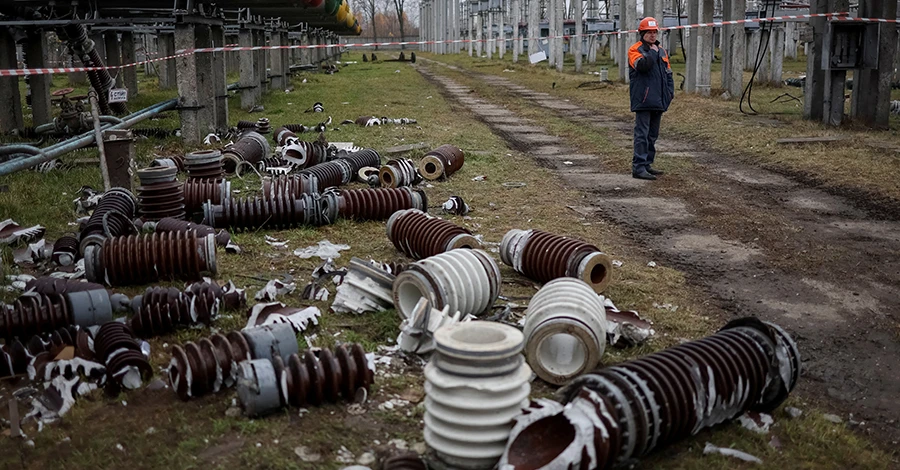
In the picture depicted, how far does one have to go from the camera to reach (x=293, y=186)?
8.85 meters

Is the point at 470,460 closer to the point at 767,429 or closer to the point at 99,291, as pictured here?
the point at 767,429

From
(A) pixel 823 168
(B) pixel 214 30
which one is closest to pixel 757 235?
(A) pixel 823 168

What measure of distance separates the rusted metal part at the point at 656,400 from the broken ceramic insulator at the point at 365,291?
6.83ft

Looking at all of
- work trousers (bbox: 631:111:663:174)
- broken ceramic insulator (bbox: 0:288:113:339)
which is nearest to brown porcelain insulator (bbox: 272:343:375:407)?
broken ceramic insulator (bbox: 0:288:113:339)

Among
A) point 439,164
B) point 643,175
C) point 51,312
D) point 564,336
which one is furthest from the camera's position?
point 643,175

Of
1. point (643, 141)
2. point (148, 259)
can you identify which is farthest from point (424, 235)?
point (643, 141)

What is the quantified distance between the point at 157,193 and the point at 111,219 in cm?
56

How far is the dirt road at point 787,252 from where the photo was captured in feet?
15.9

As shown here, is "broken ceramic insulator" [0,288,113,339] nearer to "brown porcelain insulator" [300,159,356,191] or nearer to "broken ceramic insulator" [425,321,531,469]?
"broken ceramic insulator" [425,321,531,469]

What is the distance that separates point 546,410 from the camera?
3387 millimetres

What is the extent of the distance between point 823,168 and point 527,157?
4.09m

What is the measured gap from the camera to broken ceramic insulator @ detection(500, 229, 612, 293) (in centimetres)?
583

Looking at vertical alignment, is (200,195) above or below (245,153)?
below

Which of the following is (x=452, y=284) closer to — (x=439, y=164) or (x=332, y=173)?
(x=332, y=173)
